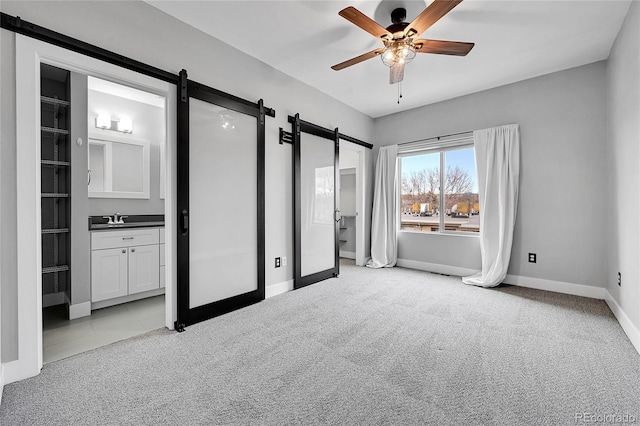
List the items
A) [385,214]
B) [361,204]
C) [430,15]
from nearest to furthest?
[430,15]
[385,214]
[361,204]

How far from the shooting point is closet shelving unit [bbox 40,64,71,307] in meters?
2.94

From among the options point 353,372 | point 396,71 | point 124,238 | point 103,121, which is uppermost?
point 396,71

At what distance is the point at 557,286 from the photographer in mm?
3490

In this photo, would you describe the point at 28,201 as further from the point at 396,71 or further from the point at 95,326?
the point at 396,71

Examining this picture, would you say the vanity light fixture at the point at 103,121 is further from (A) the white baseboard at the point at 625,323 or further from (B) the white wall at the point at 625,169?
(A) the white baseboard at the point at 625,323

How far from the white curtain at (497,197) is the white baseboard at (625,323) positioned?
100cm

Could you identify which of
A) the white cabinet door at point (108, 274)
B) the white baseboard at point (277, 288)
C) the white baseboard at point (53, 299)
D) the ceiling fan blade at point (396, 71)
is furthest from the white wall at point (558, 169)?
the white baseboard at point (53, 299)

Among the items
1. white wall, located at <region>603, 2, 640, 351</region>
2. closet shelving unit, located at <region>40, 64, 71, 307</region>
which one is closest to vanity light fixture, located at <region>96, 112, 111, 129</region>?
closet shelving unit, located at <region>40, 64, 71, 307</region>

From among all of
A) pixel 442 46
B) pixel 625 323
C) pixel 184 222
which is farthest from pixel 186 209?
pixel 625 323

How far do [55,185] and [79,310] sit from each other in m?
1.39

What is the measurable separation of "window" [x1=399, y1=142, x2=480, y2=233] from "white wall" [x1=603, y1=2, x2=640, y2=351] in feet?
4.74

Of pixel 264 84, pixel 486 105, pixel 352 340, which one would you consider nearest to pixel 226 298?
pixel 352 340

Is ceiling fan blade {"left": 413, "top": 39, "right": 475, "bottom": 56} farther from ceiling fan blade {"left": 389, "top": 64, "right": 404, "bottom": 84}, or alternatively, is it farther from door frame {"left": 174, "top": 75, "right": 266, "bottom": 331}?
door frame {"left": 174, "top": 75, "right": 266, "bottom": 331}

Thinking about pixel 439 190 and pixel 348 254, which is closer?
pixel 439 190
